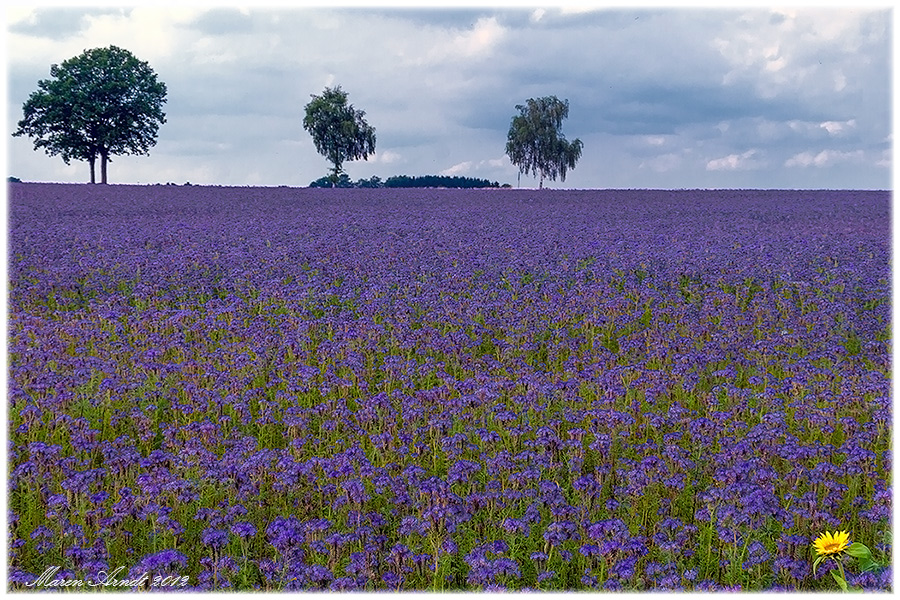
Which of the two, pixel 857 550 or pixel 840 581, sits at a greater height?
pixel 857 550

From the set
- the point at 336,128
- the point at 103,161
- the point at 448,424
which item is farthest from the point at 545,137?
the point at 448,424

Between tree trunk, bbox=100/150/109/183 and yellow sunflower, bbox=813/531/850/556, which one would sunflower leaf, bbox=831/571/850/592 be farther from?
tree trunk, bbox=100/150/109/183

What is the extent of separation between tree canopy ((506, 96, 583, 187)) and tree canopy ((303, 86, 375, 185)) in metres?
10.8

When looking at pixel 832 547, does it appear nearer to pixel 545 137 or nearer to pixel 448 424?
pixel 448 424

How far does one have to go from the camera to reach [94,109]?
43812mm

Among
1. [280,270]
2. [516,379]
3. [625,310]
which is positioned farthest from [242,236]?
[516,379]

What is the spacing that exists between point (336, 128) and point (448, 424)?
53.1m

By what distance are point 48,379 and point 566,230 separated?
12098 millimetres

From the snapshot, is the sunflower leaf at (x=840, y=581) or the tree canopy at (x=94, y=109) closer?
the sunflower leaf at (x=840, y=581)

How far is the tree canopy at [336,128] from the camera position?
55.6 meters

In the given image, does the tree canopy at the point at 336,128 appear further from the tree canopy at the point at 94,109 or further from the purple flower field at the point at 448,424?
the purple flower field at the point at 448,424

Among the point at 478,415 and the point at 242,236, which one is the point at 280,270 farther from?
the point at 478,415

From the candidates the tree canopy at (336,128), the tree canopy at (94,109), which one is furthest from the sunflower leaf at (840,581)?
the tree canopy at (336,128)

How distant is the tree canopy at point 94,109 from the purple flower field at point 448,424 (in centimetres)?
3722
